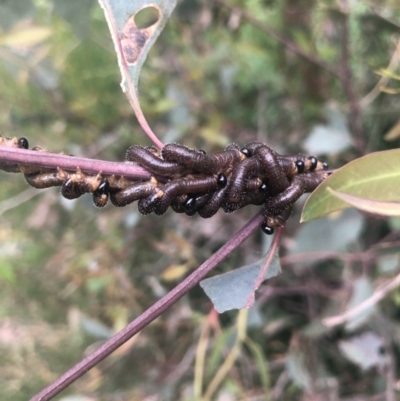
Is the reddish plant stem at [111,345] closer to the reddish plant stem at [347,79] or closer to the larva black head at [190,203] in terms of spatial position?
the larva black head at [190,203]

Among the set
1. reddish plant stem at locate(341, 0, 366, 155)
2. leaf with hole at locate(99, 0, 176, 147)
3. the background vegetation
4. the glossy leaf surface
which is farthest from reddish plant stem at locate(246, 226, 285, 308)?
reddish plant stem at locate(341, 0, 366, 155)

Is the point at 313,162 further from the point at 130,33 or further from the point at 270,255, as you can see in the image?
the point at 130,33

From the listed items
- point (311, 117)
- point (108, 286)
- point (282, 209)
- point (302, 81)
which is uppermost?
point (282, 209)

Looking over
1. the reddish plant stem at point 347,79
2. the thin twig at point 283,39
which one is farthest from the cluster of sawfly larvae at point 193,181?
the thin twig at point 283,39

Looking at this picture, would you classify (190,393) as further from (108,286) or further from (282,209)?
(282,209)

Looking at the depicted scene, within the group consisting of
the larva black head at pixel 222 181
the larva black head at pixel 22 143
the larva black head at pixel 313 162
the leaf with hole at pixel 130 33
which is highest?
the leaf with hole at pixel 130 33

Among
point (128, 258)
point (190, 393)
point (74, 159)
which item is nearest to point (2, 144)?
point (74, 159)

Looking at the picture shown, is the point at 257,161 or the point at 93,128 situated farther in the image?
the point at 93,128
